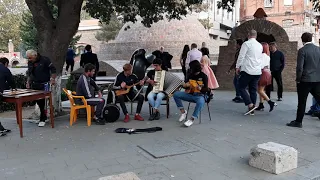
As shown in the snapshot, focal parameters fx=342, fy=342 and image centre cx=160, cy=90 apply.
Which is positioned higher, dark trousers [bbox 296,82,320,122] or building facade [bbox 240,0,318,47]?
building facade [bbox 240,0,318,47]

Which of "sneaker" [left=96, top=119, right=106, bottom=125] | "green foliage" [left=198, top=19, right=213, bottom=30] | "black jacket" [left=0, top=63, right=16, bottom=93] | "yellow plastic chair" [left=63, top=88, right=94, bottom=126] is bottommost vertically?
"sneaker" [left=96, top=119, right=106, bottom=125]

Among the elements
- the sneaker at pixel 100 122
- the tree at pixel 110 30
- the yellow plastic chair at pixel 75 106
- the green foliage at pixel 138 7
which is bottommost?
the sneaker at pixel 100 122

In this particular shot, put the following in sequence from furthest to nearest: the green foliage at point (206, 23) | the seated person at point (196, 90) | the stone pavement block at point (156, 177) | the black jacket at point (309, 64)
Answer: the green foliage at point (206, 23)
the seated person at point (196, 90)
the black jacket at point (309, 64)
the stone pavement block at point (156, 177)

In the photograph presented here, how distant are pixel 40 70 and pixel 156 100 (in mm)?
2637

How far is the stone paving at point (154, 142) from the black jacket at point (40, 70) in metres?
1.04

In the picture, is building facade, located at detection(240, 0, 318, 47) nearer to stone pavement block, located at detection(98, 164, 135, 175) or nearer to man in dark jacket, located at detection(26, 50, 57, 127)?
man in dark jacket, located at detection(26, 50, 57, 127)

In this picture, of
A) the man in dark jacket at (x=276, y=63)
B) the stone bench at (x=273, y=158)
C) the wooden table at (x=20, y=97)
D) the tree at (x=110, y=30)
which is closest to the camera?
the stone bench at (x=273, y=158)

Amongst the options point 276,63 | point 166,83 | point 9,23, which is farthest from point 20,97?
point 9,23

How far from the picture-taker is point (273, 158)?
448 cm

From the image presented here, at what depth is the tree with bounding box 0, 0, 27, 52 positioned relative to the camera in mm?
57350

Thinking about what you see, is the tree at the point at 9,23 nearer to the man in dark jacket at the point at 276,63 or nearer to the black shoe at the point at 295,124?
the man in dark jacket at the point at 276,63

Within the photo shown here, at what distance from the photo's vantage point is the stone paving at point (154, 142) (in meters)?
4.50

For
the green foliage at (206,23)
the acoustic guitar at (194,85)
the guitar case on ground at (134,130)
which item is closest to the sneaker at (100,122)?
the guitar case on ground at (134,130)

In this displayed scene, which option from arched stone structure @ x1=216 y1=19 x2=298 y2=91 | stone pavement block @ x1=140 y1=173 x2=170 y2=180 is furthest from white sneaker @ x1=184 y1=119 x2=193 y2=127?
arched stone structure @ x1=216 y1=19 x2=298 y2=91
